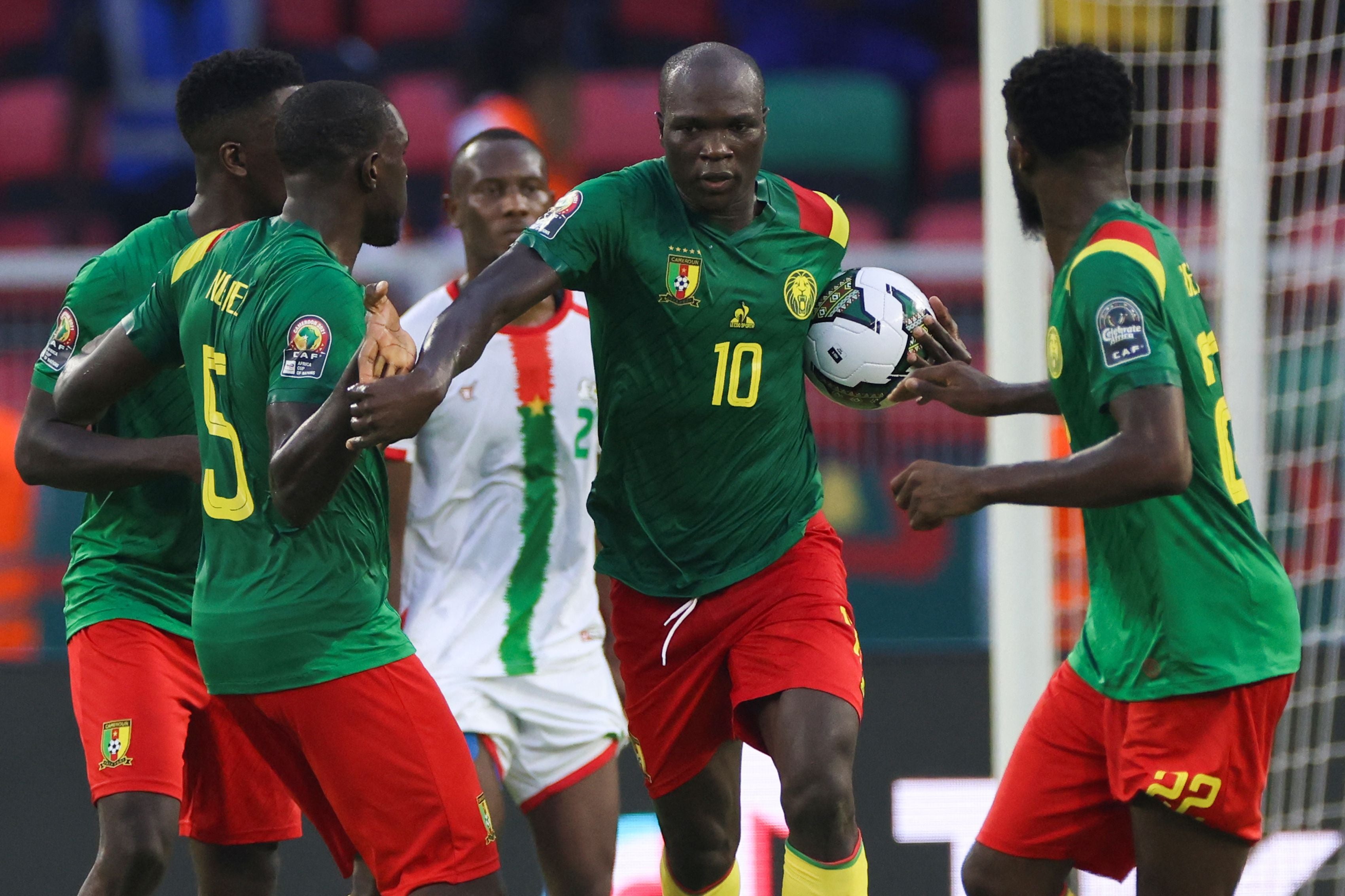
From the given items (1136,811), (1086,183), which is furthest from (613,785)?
(1086,183)

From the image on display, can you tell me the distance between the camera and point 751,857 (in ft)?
18.3

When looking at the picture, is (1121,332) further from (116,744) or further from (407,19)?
(407,19)

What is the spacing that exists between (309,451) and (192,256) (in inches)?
27.5

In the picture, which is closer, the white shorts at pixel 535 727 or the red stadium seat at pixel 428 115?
the white shorts at pixel 535 727

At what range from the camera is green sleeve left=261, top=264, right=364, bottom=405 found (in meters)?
3.21

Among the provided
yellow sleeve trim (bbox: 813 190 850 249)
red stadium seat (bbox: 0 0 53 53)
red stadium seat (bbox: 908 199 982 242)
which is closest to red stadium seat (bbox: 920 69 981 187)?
red stadium seat (bbox: 908 199 982 242)

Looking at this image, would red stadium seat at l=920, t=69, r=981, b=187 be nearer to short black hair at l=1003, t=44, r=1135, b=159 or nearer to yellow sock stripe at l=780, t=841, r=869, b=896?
short black hair at l=1003, t=44, r=1135, b=159

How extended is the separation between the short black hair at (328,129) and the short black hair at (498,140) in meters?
1.44

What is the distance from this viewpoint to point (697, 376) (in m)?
3.95

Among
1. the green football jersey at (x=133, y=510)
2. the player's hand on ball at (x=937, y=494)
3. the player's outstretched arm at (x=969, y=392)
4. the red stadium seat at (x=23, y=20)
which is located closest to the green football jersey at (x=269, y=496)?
the green football jersey at (x=133, y=510)

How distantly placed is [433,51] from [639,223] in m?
7.92

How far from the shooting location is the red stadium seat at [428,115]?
1059 centimetres

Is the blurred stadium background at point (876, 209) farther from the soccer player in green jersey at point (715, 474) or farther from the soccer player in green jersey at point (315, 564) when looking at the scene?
the soccer player in green jersey at point (315, 564)

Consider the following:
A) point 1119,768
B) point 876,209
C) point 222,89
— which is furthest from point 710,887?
point 876,209
